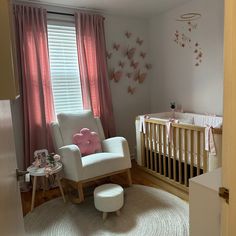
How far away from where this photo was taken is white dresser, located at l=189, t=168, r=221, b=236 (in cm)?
113

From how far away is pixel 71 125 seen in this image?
3.05 m

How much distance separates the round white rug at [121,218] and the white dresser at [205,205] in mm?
827

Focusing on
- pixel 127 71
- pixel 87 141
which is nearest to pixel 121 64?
pixel 127 71

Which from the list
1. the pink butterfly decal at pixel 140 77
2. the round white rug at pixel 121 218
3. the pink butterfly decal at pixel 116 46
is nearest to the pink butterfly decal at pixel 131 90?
the pink butterfly decal at pixel 140 77

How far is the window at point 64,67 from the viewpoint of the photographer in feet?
10.4

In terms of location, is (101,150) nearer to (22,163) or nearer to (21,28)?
(22,163)

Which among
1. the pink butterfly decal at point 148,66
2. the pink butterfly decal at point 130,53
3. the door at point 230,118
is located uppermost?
the pink butterfly decal at point 130,53

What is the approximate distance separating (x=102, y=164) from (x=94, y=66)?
151 centimetres

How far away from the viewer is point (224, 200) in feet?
2.87

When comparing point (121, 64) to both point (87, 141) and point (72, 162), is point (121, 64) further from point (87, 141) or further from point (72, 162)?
point (72, 162)

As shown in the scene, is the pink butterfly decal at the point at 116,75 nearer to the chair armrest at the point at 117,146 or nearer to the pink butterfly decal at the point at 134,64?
the pink butterfly decal at the point at 134,64

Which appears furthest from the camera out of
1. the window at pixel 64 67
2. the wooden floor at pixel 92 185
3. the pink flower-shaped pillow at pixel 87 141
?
the window at pixel 64 67

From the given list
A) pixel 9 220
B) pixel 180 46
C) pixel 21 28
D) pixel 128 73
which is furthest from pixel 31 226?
pixel 180 46

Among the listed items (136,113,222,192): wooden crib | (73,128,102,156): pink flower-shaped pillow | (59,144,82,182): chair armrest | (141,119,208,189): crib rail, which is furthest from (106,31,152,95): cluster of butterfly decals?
(59,144,82,182): chair armrest
